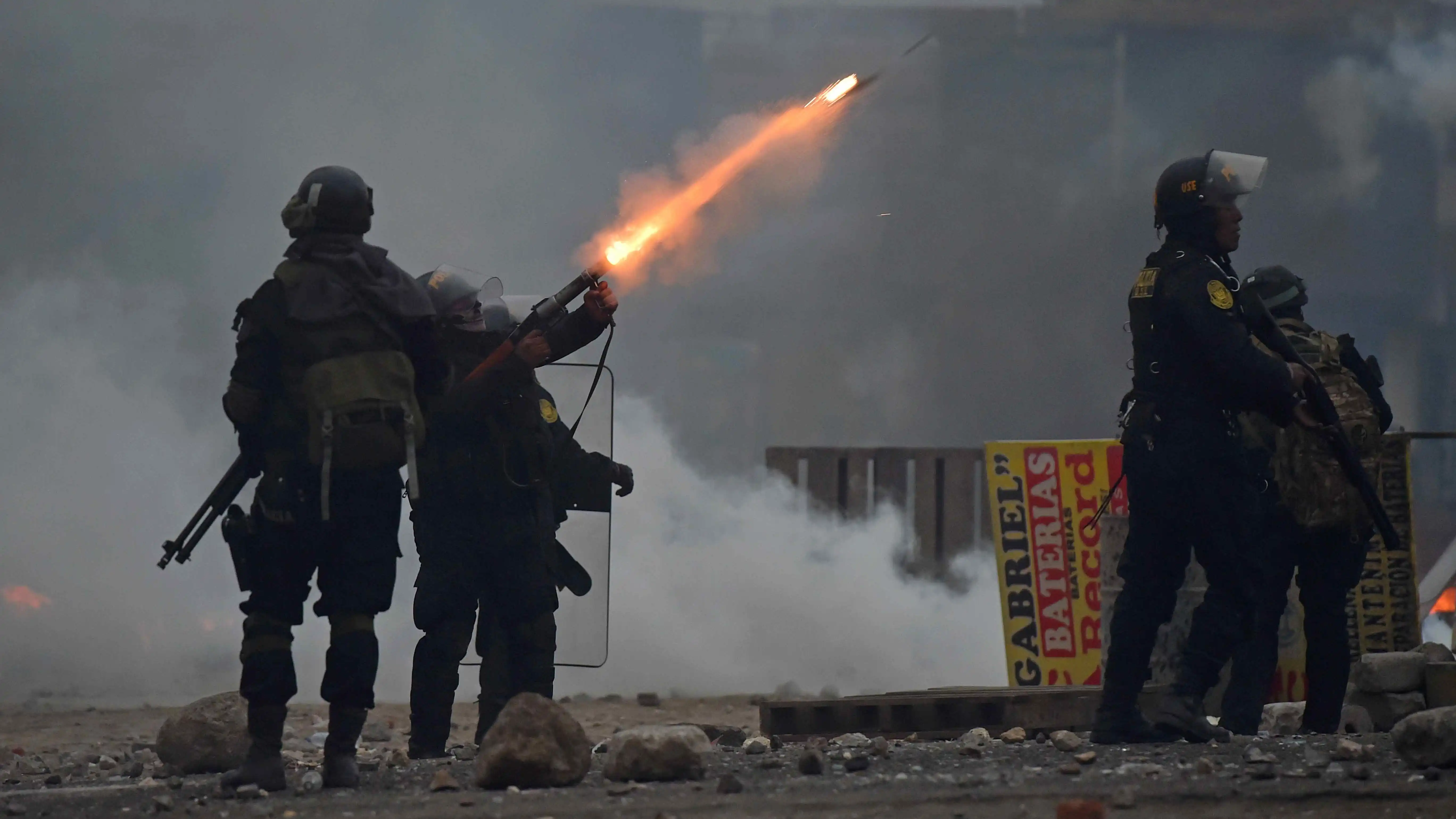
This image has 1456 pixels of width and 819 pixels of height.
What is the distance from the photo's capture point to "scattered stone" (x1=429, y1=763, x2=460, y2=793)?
3.67 metres

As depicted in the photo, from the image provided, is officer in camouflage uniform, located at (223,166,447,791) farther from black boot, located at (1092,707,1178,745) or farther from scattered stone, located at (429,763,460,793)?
black boot, located at (1092,707,1178,745)

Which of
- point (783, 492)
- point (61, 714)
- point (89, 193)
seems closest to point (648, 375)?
point (783, 492)

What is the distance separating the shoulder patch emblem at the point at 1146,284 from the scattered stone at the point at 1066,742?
3.95 ft

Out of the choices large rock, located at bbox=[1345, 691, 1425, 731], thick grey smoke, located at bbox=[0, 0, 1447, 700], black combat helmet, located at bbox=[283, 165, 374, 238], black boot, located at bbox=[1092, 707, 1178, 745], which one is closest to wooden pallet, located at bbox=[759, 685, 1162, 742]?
large rock, located at bbox=[1345, 691, 1425, 731]

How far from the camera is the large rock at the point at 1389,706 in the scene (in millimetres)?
5535

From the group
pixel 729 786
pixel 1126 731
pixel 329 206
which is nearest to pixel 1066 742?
pixel 1126 731

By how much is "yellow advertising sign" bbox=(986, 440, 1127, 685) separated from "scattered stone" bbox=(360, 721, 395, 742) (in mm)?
2725

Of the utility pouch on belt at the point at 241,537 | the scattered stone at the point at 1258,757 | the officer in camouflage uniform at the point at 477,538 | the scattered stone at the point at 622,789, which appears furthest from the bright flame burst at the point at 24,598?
the scattered stone at the point at 1258,757

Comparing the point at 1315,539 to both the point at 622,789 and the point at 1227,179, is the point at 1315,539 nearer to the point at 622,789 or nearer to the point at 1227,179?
the point at 1227,179

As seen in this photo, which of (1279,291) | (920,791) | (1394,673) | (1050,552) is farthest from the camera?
(1050,552)

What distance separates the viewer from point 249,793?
12.0ft

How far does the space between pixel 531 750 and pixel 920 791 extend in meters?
0.89

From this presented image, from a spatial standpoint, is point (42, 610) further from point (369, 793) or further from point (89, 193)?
point (369, 793)

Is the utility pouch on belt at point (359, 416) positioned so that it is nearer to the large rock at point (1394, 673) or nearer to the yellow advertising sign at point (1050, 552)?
the large rock at point (1394, 673)
